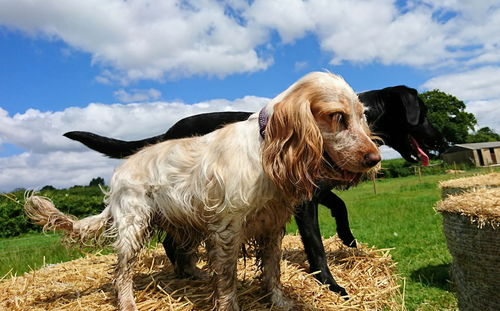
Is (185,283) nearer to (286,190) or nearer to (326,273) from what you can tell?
(326,273)

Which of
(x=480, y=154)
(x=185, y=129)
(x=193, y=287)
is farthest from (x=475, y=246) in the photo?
(x=480, y=154)

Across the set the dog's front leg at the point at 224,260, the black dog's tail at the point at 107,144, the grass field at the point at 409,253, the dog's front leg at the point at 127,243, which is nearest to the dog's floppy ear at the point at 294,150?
the dog's front leg at the point at 224,260

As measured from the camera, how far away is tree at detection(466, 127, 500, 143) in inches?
2380

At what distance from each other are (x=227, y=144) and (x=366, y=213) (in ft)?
35.0

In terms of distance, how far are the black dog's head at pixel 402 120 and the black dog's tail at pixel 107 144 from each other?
2994 millimetres

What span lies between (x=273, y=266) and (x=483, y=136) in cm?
7051

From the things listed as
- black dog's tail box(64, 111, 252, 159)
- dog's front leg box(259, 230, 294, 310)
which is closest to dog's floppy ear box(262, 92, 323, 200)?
dog's front leg box(259, 230, 294, 310)

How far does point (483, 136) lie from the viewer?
63.6 metres

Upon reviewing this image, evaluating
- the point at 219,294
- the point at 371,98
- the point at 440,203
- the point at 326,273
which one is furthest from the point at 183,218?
the point at 371,98

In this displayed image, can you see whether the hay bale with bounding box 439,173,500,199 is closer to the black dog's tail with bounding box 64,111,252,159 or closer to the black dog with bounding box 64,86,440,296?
the black dog with bounding box 64,86,440,296

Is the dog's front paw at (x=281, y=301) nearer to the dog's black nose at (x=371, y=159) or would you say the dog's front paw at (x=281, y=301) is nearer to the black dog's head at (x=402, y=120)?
the dog's black nose at (x=371, y=159)

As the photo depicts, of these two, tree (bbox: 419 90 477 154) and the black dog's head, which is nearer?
the black dog's head

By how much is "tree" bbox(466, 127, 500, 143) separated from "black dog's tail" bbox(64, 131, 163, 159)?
61.6 meters

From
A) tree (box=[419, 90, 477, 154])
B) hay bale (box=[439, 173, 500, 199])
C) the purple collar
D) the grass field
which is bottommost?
the grass field
